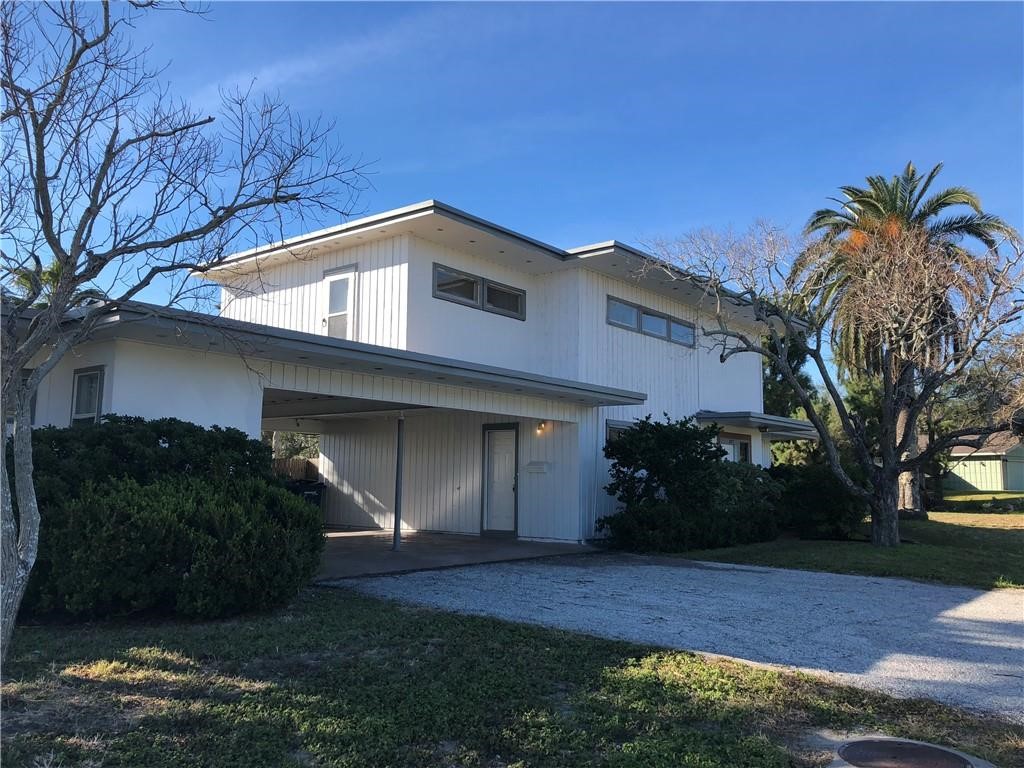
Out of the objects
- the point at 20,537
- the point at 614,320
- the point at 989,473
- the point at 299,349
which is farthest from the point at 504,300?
the point at 989,473

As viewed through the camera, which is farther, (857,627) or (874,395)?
(874,395)

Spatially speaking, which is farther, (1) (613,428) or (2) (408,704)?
(1) (613,428)

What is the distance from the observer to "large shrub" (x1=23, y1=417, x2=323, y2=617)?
22.8 ft

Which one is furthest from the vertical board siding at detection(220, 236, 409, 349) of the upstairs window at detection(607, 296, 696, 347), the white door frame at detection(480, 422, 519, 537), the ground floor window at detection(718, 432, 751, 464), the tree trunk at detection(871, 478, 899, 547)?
the ground floor window at detection(718, 432, 751, 464)

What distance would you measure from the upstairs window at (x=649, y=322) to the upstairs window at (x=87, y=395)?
Result: 10.7 m

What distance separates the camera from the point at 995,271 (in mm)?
14180

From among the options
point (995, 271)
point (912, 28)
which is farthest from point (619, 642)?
point (995, 271)

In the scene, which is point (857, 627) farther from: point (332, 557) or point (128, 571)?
point (332, 557)

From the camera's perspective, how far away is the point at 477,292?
51.9ft

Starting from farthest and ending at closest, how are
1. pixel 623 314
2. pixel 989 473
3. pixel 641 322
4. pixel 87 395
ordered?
pixel 989 473 → pixel 641 322 → pixel 623 314 → pixel 87 395

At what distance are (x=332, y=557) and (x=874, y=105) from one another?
11.3 m

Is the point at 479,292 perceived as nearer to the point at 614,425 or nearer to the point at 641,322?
the point at 614,425

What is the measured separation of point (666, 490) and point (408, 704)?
1101 cm

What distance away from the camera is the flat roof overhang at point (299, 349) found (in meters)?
8.05
